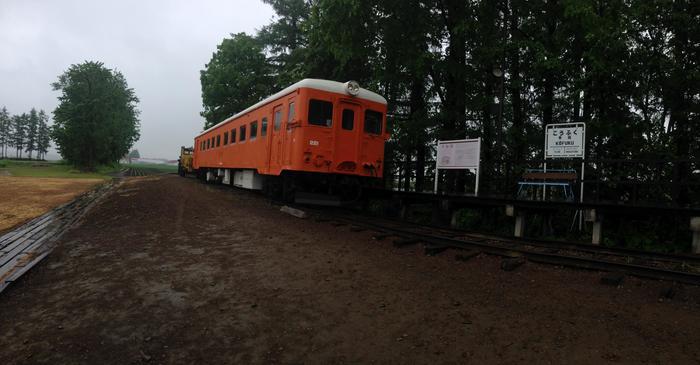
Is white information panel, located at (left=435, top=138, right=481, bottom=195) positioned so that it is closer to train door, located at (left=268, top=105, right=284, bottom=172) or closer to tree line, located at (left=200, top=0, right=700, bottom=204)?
tree line, located at (left=200, top=0, right=700, bottom=204)

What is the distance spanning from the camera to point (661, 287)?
486 cm

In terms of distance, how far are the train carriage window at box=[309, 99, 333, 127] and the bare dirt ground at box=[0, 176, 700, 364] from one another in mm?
4717

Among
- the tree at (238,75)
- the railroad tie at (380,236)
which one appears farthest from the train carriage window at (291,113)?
the tree at (238,75)

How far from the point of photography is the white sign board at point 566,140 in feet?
32.3

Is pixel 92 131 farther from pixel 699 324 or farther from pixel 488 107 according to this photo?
pixel 699 324

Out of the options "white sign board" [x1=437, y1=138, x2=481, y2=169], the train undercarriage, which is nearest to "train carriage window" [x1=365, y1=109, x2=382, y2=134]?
the train undercarriage

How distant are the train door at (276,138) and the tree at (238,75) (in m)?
18.1

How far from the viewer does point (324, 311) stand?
13.2ft

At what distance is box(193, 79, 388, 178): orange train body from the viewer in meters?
10.6

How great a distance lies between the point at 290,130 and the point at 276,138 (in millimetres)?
1086

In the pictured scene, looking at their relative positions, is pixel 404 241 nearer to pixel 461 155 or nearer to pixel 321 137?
pixel 321 137

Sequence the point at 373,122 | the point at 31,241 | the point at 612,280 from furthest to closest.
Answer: the point at 373,122 → the point at 31,241 → the point at 612,280

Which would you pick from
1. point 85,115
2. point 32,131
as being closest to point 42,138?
point 32,131

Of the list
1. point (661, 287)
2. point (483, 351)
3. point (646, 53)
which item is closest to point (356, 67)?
point (646, 53)
